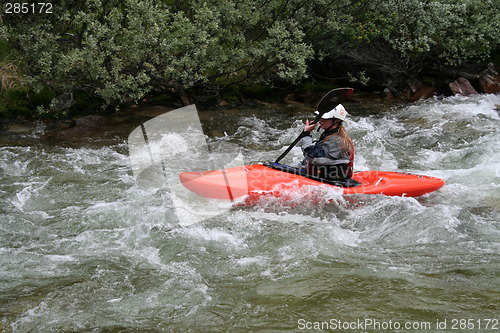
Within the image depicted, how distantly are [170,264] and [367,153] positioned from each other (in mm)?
4429

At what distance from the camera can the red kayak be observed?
17.1 ft

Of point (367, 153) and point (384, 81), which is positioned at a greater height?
point (384, 81)

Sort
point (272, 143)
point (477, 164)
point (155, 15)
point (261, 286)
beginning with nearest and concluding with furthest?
1. point (261, 286)
2. point (477, 164)
3. point (155, 15)
4. point (272, 143)

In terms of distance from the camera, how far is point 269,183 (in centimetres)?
525

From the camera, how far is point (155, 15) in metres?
7.44

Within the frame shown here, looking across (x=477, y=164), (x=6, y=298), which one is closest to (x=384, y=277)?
(x=6, y=298)

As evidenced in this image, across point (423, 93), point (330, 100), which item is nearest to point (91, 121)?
point (330, 100)

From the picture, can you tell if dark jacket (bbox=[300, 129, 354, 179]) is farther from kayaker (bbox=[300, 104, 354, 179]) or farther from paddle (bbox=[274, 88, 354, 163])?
paddle (bbox=[274, 88, 354, 163])

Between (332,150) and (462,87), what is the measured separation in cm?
695

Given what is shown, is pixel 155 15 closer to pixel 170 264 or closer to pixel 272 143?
pixel 272 143

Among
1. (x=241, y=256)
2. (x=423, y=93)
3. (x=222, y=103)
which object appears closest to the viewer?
(x=241, y=256)

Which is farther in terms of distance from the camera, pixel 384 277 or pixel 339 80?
pixel 339 80

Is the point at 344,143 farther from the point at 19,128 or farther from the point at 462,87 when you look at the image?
the point at 462,87

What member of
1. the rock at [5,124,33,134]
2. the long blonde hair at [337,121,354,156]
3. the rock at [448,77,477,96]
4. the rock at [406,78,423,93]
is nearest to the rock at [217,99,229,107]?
the rock at [5,124,33,134]
